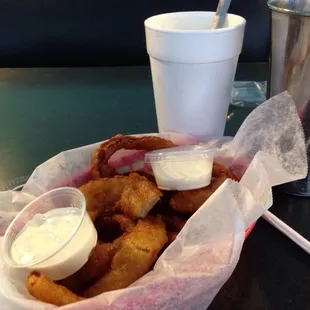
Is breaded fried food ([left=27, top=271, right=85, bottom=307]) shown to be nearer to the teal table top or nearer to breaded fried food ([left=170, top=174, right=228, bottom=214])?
breaded fried food ([left=170, top=174, right=228, bottom=214])

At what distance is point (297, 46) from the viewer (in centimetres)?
69

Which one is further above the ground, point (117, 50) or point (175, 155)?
point (175, 155)

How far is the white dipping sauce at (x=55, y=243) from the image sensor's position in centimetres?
55

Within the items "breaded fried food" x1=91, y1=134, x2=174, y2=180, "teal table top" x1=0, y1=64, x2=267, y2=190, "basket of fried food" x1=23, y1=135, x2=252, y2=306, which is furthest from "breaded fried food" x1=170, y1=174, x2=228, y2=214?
"teal table top" x1=0, y1=64, x2=267, y2=190

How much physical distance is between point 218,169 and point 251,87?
0.52m

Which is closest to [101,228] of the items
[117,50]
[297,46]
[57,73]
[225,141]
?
→ [225,141]

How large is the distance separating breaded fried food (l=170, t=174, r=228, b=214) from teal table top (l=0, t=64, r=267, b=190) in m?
0.32

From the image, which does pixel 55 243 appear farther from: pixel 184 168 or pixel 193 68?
pixel 193 68

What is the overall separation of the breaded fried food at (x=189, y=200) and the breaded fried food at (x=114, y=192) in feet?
0.08

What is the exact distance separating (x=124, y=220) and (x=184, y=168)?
4.2 inches

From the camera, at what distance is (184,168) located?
25.9 inches

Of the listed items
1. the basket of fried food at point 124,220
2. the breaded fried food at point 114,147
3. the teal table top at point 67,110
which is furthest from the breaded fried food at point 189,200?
the teal table top at point 67,110

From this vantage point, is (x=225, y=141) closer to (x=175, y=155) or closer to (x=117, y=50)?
(x=175, y=155)

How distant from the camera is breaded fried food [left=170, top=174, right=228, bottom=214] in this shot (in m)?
0.64
